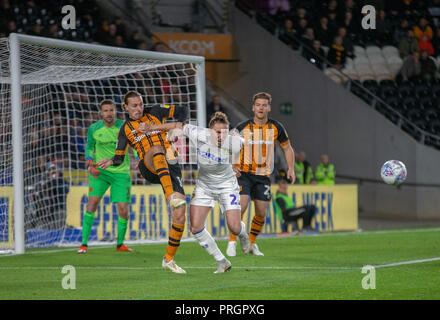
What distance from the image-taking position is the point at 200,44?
918 inches

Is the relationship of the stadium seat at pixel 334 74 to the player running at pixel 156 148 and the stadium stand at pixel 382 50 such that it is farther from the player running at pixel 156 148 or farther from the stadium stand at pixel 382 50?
the player running at pixel 156 148

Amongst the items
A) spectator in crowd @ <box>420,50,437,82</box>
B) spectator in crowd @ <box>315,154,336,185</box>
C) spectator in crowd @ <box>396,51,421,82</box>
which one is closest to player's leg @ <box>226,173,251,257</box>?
spectator in crowd @ <box>315,154,336,185</box>

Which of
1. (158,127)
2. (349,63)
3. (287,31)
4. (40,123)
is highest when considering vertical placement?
(287,31)

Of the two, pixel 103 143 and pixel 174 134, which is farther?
pixel 103 143

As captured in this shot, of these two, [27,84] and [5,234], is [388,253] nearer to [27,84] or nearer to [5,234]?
[5,234]

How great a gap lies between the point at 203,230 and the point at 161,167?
1054 millimetres

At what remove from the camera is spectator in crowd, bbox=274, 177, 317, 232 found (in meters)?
15.4

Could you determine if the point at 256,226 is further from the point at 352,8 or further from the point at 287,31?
the point at 352,8

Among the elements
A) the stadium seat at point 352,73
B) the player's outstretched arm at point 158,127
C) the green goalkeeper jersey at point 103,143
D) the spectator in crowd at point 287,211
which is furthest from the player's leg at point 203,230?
the stadium seat at point 352,73

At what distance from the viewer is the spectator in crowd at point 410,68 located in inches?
905

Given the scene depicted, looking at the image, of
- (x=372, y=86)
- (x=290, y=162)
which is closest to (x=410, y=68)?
(x=372, y=86)

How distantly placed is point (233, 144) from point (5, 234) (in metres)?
5.08

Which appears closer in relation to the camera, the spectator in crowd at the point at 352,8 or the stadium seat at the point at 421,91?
the stadium seat at the point at 421,91

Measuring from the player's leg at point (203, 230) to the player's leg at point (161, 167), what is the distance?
215 millimetres
